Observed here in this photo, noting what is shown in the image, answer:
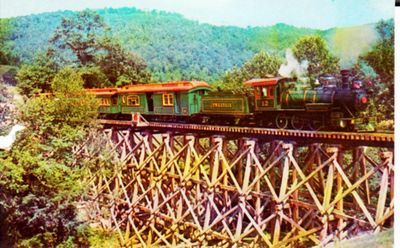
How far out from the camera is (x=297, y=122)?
5.17 meters

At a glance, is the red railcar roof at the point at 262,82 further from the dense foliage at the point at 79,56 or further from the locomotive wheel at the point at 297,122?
the dense foliage at the point at 79,56

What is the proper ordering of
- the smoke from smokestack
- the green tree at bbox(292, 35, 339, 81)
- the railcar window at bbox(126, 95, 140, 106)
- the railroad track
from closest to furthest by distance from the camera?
1. the railroad track
2. the green tree at bbox(292, 35, 339, 81)
3. the smoke from smokestack
4. the railcar window at bbox(126, 95, 140, 106)

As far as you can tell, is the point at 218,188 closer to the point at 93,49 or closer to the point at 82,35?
the point at 93,49

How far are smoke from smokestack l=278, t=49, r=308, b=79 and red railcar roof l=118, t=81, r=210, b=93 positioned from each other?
92cm

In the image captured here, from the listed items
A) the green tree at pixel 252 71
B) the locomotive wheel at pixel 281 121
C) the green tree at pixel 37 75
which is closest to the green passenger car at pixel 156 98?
the green tree at pixel 252 71

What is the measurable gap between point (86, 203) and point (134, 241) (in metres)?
0.79

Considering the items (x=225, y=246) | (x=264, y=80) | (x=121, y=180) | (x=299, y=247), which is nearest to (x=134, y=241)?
(x=121, y=180)

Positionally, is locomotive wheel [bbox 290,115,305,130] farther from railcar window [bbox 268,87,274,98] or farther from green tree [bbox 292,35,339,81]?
green tree [bbox 292,35,339,81]

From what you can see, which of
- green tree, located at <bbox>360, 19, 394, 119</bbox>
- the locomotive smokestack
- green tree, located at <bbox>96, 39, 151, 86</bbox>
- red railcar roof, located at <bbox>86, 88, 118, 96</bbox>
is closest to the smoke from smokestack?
the locomotive smokestack

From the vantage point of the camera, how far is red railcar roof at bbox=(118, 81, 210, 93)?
5.41m

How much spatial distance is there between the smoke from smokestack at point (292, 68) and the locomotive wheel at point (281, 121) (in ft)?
1.50

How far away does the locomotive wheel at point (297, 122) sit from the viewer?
5.11 meters

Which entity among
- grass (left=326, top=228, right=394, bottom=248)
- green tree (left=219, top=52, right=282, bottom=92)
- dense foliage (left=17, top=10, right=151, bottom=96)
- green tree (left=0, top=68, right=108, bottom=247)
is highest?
dense foliage (left=17, top=10, right=151, bottom=96)

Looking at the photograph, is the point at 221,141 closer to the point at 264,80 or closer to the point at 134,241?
the point at 264,80
